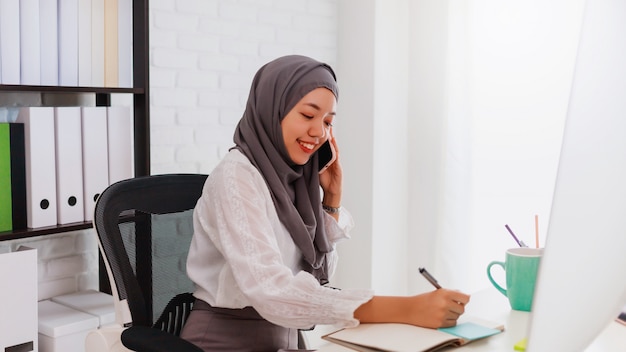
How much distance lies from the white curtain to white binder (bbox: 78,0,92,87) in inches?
56.7

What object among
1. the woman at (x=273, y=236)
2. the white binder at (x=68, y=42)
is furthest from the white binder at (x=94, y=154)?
the woman at (x=273, y=236)

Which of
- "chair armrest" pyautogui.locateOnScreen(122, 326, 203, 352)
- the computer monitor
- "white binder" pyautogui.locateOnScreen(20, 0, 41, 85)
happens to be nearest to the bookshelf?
"white binder" pyautogui.locateOnScreen(20, 0, 41, 85)

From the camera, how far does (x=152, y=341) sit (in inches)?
50.0

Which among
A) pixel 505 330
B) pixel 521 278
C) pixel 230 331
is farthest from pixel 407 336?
pixel 230 331

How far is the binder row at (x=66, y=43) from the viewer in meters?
1.84

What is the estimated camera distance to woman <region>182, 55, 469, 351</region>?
1221mm

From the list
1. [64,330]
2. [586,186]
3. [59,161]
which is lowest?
[64,330]

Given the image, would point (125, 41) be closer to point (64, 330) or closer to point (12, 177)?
point (12, 177)

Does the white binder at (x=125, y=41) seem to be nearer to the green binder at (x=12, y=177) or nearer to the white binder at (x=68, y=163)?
the white binder at (x=68, y=163)

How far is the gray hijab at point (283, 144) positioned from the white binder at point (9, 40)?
729mm

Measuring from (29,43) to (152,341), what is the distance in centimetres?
102

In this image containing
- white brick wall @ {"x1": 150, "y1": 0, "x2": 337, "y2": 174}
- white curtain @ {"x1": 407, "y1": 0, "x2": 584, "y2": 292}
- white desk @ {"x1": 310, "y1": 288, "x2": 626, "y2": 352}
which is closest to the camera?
white desk @ {"x1": 310, "y1": 288, "x2": 626, "y2": 352}

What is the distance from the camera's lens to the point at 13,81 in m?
1.86

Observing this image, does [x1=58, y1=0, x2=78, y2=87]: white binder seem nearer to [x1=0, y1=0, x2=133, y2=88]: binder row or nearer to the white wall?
[x1=0, y1=0, x2=133, y2=88]: binder row
